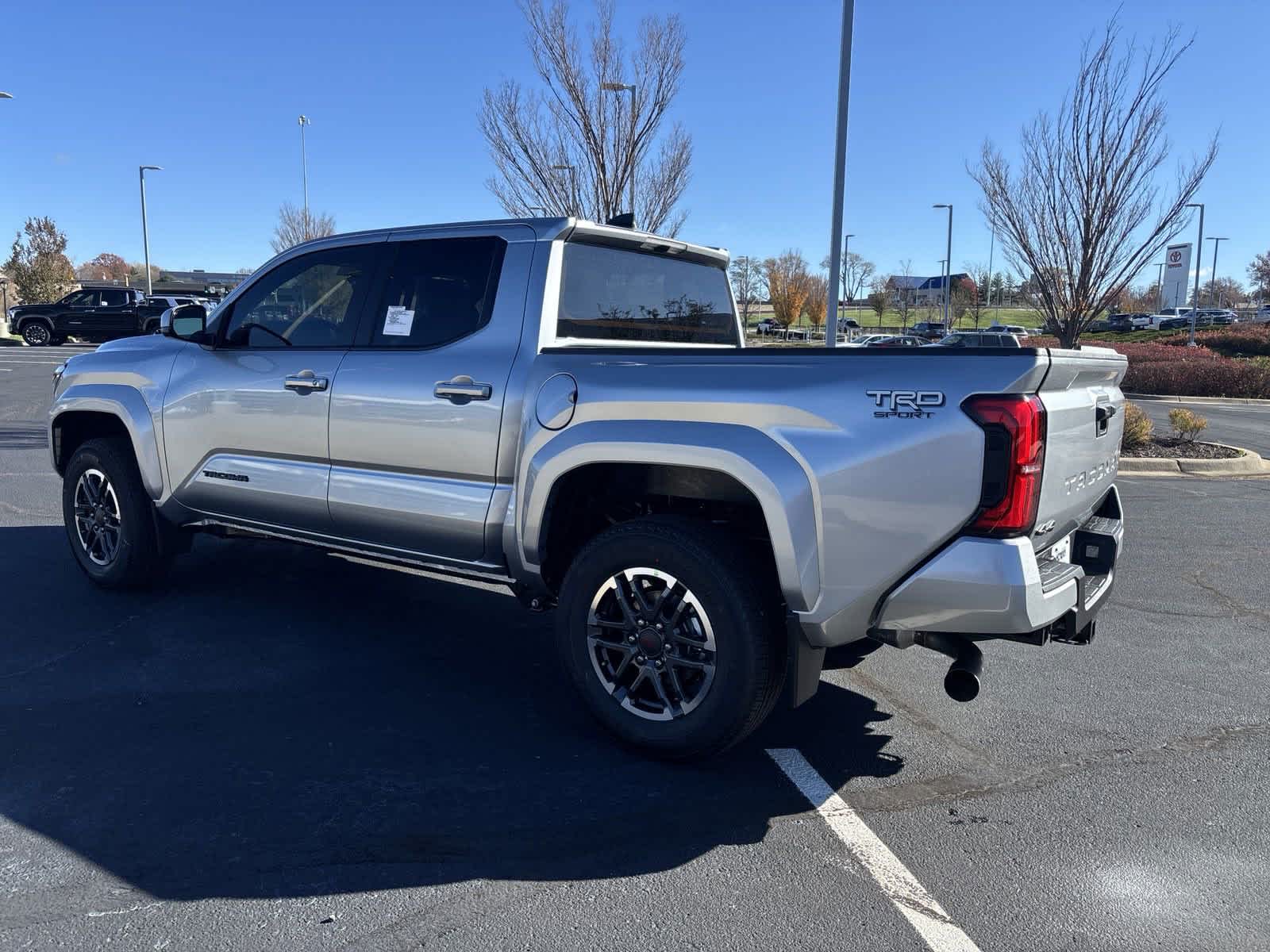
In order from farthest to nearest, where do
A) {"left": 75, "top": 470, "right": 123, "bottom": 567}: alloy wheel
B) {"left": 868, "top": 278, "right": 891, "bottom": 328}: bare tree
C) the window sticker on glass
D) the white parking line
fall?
{"left": 868, "top": 278, "right": 891, "bottom": 328}: bare tree, {"left": 75, "top": 470, "right": 123, "bottom": 567}: alloy wheel, the window sticker on glass, the white parking line

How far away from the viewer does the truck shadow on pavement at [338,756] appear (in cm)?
303

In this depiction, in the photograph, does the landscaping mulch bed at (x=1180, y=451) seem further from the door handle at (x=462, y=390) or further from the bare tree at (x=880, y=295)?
the bare tree at (x=880, y=295)

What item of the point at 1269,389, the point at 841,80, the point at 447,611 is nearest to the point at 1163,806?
the point at 447,611

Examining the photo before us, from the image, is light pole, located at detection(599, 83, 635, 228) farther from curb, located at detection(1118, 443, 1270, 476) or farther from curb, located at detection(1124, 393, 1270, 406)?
curb, located at detection(1124, 393, 1270, 406)

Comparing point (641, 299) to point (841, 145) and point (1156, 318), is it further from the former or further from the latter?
point (1156, 318)

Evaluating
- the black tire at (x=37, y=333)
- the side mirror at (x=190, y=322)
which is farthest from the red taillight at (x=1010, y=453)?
the black tire at (x=37, y=333)

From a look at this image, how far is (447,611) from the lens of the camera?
5586 millimetres

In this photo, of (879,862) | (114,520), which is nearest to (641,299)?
(879,862)

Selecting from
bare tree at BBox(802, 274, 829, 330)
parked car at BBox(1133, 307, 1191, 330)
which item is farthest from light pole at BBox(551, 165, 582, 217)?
parked car at BBox(1133, 307, 1191, 330)

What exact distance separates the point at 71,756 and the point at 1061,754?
368cm

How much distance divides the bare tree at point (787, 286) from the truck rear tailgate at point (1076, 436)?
50837 millimetres

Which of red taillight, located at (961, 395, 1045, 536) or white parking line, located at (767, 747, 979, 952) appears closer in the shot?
white parking line, located at (767, 747, 979, 952)

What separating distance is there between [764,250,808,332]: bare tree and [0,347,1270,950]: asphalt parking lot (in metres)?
49.5

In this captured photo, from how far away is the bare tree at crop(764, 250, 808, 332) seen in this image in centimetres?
5388
